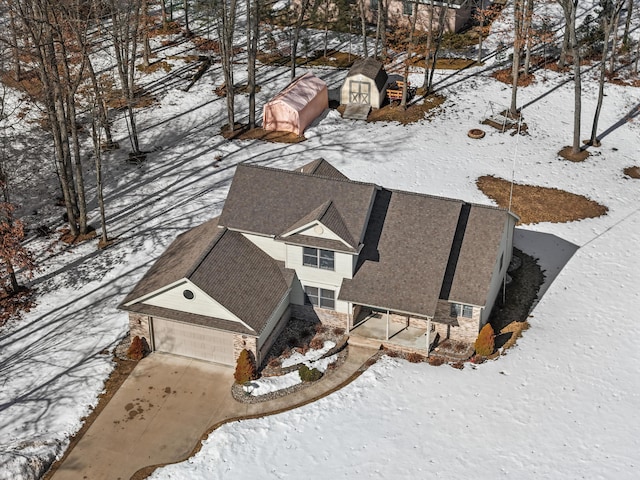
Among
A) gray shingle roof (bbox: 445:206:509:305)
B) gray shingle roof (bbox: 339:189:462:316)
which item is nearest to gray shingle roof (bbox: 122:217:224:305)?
gray shingle roof (bbox: 339:189:462:316)

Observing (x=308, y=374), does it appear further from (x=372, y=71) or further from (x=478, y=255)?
(x=372, y=71)

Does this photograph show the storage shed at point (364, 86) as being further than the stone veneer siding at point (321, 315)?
Yes

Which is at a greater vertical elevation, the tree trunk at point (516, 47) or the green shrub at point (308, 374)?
the tree trunk at point (516, 47)

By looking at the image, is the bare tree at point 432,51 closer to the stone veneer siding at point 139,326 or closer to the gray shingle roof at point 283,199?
the gray shingle roof at point 283,199

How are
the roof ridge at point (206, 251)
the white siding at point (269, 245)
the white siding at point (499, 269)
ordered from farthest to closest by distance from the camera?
the white siding at point (499, 269), the white siding at point (269, 245), the roof ridge at point (206, 251)

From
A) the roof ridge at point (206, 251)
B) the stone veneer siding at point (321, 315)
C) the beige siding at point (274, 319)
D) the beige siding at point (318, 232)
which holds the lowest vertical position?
the stone veneer siding at point (321, 315)

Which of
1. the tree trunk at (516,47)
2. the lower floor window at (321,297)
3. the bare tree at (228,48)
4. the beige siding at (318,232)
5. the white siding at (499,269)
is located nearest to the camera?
the beige siding at (318,232)

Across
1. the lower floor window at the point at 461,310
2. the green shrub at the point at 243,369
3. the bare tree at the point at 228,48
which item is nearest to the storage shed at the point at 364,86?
the bare tree at the point at 228,48
